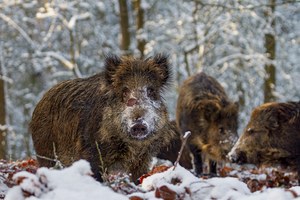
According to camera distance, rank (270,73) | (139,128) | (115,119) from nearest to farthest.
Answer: (139,128)
(115,119)
(270,73)

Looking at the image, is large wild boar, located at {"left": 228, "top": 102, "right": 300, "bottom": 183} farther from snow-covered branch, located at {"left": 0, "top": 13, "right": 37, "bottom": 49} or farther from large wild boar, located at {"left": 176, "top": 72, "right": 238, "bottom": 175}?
snow-covered branch, located at {"left": 0, "top": 13, "right": 37, "bottom": 49}

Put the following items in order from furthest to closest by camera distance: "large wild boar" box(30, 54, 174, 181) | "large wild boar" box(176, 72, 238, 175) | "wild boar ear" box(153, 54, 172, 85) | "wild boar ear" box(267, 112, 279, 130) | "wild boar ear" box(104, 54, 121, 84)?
"large wild boar" box(176, 72, 238, 175), "wild boar ear" box(267, 112, 279, 130), "wild boar ear" box(153, 54, 172, 85), "wild boar ear" box(104, 54, 121, 84), "large wild boar" box(30, 54, 174, 181)

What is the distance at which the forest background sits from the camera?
17.6 m

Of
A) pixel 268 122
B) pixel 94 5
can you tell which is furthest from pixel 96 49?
pixel 268 122

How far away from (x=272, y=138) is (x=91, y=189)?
5.53 m

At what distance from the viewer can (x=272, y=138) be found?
7500mm

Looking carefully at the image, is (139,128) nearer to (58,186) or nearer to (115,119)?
(115,119)

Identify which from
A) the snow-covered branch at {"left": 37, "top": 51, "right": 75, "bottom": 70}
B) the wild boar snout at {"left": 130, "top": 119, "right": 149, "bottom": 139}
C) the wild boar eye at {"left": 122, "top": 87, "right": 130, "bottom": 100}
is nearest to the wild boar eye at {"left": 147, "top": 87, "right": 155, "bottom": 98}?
the wild boar eye at {"left": 122, "top": 87, "right": 130, "bottom": 100}

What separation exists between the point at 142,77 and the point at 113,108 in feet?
1.31

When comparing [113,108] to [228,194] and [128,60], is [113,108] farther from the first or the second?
[228,194]

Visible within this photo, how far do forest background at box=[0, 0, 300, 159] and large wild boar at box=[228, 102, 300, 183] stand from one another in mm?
7388

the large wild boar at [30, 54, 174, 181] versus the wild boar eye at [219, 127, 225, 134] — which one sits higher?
the large wild boar at [30, 54, 174, 181]

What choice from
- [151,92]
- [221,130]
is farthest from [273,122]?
[151,92]

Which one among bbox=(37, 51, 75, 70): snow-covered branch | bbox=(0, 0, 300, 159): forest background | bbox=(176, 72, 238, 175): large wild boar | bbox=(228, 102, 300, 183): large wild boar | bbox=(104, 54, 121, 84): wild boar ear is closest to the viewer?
bbox=(104, 54, 121, 84): wild boar ear
